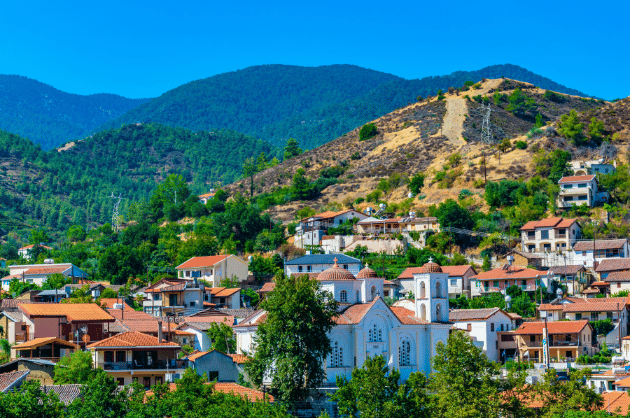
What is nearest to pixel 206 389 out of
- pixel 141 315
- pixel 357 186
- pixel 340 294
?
pixel 340 294

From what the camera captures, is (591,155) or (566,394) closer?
(566,394)

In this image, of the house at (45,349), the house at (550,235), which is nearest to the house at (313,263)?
the house at (550,235)

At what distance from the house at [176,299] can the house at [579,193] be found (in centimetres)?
4160

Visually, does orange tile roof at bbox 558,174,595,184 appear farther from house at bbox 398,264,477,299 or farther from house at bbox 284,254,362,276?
house at bbox 284,254,362,276

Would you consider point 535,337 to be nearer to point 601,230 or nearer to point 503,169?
point 601,230

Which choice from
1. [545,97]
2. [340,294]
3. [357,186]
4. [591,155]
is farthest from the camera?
[545,97]

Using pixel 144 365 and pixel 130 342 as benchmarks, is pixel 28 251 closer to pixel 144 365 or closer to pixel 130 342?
pixel 130 342

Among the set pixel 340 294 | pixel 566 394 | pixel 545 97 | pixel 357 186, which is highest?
pixel 545 97

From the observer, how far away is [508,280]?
8688cm

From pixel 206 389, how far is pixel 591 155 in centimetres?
8196

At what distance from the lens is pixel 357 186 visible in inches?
5418

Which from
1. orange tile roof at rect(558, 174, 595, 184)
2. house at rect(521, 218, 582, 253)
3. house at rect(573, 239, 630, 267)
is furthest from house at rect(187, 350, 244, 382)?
orange tile roof at rect(558, 174, 595, 184)

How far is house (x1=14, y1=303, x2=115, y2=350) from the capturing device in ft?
211

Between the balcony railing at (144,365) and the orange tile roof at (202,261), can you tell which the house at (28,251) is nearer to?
the orange tile roof at (202,261)
